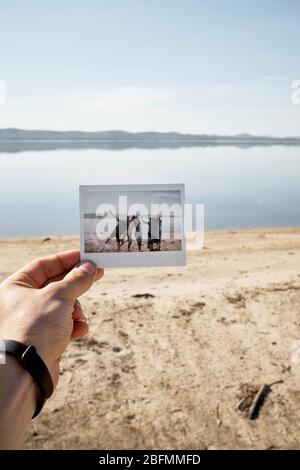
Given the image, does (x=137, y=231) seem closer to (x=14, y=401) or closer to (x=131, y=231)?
(x=131, y=231)

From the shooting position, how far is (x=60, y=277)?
243 centimetres

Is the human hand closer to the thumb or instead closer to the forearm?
the thumb

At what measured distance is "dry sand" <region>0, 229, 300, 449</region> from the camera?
12.7 feet

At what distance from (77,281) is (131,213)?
0.47 meters

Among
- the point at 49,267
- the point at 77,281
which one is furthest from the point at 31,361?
the point at 49,267

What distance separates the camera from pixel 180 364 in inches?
186

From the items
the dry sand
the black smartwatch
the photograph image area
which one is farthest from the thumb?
the dry sand

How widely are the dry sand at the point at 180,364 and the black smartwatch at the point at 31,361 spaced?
2.16 meters

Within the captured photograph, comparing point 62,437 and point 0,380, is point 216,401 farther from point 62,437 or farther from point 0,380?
point 0,380

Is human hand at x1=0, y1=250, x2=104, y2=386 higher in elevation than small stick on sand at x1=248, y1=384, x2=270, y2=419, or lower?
higher

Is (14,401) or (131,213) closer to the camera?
(14,401)

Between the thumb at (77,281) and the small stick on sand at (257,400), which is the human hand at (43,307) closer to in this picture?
the thumb at (77,281)

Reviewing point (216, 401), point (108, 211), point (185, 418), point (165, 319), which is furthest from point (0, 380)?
point (165, 319)

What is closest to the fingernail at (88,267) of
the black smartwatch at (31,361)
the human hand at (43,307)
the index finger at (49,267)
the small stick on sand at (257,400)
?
the human hand at (43,307)
